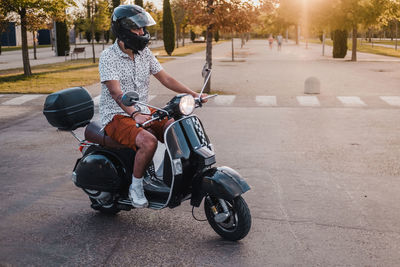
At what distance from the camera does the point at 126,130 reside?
13.1ft

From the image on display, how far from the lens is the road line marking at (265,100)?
12.3m

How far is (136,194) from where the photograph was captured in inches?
162

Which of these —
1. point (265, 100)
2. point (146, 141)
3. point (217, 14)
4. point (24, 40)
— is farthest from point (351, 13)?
point (146, 141)

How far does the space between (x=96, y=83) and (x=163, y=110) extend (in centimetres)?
1408

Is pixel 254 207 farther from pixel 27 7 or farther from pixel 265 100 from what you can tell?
pixel 27 7

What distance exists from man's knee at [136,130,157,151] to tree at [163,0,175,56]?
35.7 metres

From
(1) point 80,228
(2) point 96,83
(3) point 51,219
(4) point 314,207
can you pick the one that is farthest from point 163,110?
(2) point 96,83

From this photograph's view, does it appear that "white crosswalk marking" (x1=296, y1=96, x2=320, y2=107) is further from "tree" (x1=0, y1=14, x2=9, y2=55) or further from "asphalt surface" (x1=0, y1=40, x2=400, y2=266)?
"tree" (x1=0, y1=14, x2=9, y2=55)

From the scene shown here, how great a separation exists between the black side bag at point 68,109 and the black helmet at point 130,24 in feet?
2.65

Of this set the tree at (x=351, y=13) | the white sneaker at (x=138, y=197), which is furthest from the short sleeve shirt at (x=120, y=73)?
the tree at (x=351, y=13)

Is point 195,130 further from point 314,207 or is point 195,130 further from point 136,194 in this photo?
point 314,207

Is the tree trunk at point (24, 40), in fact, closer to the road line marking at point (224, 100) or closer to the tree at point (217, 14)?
the tree at point (217, 14)

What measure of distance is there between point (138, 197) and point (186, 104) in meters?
1.02

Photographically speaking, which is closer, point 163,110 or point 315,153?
point 163,110
